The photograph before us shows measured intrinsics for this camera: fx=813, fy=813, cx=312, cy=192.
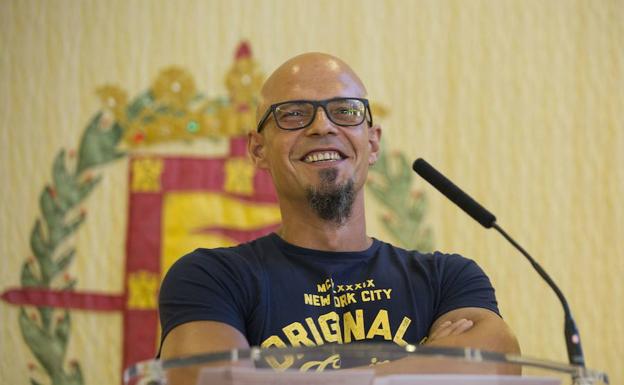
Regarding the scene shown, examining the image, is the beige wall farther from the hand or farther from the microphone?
the microphone

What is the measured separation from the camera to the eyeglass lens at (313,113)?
1.83 m

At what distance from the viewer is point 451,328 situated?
158 cm

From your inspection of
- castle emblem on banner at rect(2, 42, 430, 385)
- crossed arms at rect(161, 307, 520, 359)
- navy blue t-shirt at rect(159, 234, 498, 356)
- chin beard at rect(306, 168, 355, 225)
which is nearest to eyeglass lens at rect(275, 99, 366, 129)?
chin beard at rect(306, 168, 355, 225)

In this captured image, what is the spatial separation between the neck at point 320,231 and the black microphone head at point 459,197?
0.39 metres

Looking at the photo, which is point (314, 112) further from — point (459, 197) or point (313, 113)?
point (459, 197)

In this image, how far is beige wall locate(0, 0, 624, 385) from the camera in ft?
9.16

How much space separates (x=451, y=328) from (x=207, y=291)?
0.48 metres

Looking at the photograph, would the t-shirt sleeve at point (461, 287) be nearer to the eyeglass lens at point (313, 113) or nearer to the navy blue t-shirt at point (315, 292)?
the navy blue t-shirt at point (315, 292)

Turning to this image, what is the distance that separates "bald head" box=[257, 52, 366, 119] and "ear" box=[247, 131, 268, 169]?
2.8 inches

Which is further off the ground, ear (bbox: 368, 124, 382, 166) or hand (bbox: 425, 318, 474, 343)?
ear (bbox: 368, 124, 382, 166)

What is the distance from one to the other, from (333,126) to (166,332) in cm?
59

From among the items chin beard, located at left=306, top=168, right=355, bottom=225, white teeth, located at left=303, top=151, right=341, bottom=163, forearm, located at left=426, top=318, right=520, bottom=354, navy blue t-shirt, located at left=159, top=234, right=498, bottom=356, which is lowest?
forearm, located at left=426, top=318, right=520, bottom=354

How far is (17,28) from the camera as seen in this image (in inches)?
112

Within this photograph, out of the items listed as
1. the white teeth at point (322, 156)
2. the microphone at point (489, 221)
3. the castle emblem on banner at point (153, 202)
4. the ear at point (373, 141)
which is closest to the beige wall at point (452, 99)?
the castle emblem on banner at point (153, 202)
